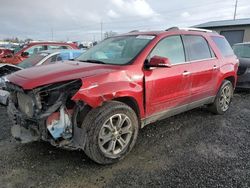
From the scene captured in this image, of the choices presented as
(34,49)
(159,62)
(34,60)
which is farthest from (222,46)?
(34,49)

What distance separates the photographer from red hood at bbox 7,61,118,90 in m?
2.86

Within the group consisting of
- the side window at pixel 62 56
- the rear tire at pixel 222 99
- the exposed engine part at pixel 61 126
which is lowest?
the rear tire at pixel 222 99

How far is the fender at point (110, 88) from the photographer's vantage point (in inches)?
113

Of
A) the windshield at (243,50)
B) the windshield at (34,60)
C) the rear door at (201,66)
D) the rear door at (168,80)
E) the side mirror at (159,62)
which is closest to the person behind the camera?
the side mirror at (159,62)

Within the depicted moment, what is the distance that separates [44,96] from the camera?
2949mm

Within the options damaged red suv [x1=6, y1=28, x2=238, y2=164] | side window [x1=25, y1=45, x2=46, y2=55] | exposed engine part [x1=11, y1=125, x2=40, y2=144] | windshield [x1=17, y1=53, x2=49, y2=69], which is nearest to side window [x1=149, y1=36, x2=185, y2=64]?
damaged red suv [x1=6, y1=28, x2=238, y2=164]

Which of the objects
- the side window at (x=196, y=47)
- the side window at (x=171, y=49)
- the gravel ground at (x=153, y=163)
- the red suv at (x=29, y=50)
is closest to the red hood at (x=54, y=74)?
the side window at (x=171, y=49)

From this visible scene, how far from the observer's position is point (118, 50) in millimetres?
4016

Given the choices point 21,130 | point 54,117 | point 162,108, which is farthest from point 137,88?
point 21,130

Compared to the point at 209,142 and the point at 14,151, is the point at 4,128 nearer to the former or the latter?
the point at 14,151

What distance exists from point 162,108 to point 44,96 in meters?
Result: 1.86

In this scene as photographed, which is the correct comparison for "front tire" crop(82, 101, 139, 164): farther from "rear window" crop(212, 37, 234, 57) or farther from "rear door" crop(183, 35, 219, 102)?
"rear window" crop(212, 37, 234, 57)

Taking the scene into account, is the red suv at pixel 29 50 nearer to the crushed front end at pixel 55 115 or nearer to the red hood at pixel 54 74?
the red hood at pixel 54 74

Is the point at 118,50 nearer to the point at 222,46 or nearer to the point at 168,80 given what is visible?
the point at 168,80
